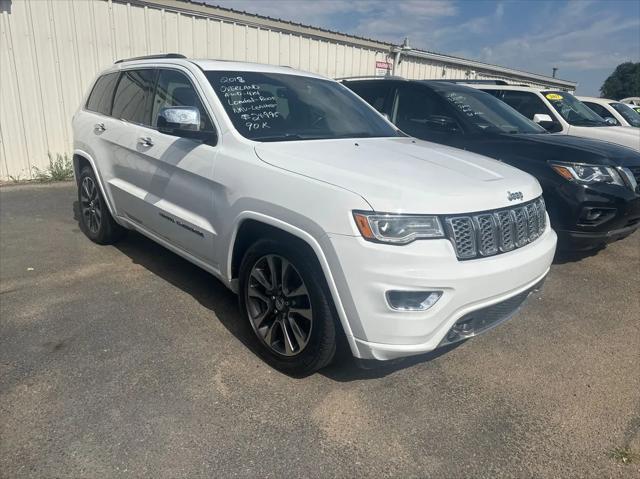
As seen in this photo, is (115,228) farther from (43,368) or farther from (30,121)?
(30,121)

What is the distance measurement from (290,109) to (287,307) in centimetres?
154

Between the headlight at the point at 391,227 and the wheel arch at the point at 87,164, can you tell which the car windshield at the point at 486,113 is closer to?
the headlight at the point at 391,227

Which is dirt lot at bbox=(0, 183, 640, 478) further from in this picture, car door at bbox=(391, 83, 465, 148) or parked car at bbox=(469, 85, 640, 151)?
parked car at bbox=(469, 85, 640, 151)

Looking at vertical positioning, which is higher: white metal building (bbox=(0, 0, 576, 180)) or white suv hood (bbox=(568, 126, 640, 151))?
white metal building (bbox=(0, 0, 576, 180))

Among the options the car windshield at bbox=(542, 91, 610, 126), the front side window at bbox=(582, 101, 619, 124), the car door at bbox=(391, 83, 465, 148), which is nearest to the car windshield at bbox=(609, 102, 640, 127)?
the front side window at bbox=(582, 101, 619, 124)

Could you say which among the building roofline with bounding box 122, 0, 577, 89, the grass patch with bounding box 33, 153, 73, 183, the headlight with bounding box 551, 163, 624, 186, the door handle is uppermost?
the building roofline with bounding box 122, 0, 577, 89

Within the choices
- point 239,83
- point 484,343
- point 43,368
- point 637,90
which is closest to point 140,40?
point 239,83

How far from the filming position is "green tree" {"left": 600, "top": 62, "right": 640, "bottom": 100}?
3477 inches

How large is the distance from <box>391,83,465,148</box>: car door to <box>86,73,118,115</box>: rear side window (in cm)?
320

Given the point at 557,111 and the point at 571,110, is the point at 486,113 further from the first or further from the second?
the point at 571,110

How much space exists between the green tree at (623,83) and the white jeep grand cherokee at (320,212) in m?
100

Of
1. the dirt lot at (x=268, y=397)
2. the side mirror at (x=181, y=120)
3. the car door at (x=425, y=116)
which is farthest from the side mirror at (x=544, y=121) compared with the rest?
the side mirror at (x=181, y=120)

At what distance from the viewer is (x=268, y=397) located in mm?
2727

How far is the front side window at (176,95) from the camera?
339 centimetres
